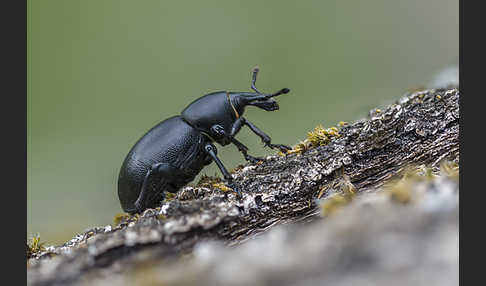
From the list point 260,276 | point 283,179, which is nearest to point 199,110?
point 283,179

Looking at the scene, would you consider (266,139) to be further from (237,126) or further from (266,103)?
(266,103)

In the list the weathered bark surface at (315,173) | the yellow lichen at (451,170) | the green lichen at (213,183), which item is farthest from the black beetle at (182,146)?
the yellow lichen at (451,170)

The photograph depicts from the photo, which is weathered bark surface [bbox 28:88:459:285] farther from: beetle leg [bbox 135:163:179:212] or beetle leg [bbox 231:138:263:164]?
beetle leg [bbox 135:163:179:212]

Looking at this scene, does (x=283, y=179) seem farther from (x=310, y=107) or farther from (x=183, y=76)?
(x=183, y=76)

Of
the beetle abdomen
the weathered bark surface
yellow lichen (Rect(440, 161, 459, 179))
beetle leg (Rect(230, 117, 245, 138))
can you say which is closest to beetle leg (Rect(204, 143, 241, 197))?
the weathered bark surface

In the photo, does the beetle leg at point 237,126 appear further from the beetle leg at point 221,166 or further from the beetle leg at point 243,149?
the beetle leg at point 221,166

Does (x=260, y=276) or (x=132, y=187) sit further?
(x=132, y=187)

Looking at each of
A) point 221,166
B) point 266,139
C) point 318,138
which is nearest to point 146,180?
point 221,166
